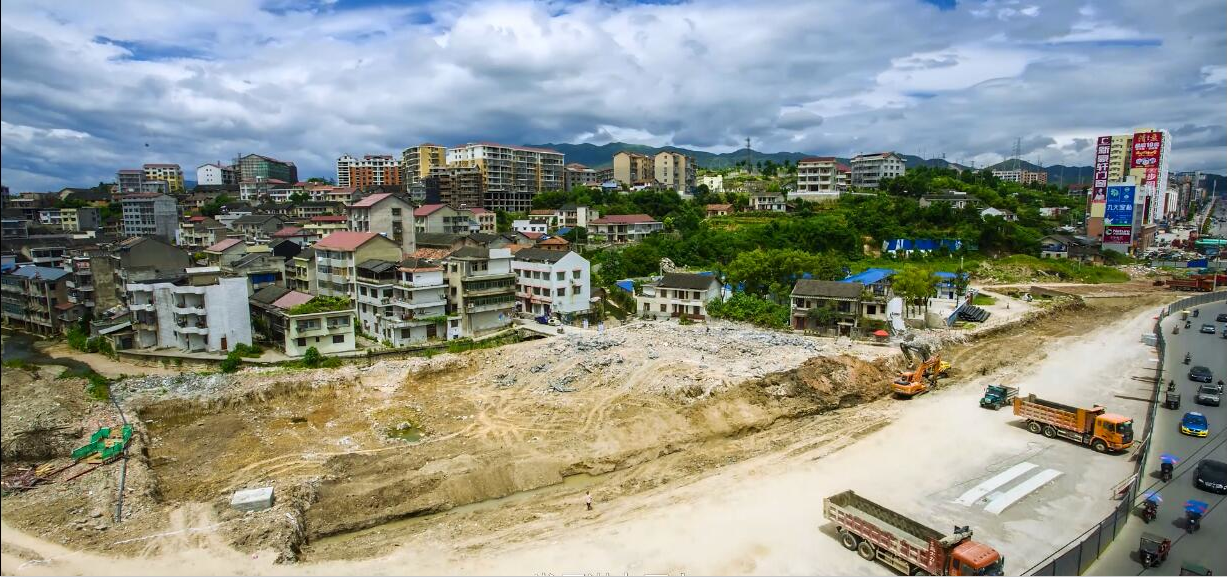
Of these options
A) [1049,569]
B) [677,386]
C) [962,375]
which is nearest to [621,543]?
[1049,569]

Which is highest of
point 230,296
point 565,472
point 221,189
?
point 221,189

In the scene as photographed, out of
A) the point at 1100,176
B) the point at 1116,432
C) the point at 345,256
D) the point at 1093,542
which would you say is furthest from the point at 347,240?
the point at 1100,176

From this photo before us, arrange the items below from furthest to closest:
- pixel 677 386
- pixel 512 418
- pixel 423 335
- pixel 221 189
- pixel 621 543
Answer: pixel 221 189 → pixel 423 335 → pixel 677 386 → pixel 512 418 → pixel 621 543

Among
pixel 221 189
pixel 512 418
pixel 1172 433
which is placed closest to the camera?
pixel 1172 433

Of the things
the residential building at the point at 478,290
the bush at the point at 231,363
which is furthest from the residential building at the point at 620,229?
the bush at the point at 231,363

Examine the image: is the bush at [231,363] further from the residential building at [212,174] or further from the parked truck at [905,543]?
the residential building at [212,174]

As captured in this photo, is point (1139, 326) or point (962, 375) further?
point (1139, 326)

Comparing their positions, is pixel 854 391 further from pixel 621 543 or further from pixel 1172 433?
pixel 621 543
